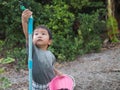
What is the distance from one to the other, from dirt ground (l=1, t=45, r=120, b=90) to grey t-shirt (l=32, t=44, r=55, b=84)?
233 centimetres

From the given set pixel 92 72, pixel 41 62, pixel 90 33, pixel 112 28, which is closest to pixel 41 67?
pixel 41 62

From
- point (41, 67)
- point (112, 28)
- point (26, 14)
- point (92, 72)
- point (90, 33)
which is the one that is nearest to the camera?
point (26, 14)

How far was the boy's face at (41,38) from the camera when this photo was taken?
353 cm

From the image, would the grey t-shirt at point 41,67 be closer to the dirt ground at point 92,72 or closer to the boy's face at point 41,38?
the boy's face at point 41,38

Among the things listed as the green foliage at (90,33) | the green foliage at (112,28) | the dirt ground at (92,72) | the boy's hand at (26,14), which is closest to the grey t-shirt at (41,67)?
the boy's hand at (26,14)

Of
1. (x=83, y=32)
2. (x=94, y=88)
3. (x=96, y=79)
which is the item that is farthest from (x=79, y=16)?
(x=94, y=88)

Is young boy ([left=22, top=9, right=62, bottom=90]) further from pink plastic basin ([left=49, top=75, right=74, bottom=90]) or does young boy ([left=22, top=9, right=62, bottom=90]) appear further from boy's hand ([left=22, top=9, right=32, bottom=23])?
boy's hand ([left=22, top=9, right=32, bottom=23])

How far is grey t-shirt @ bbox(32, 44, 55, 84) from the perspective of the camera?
11.6 ft

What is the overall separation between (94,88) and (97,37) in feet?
13.4

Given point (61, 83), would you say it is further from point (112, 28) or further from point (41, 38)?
point (112, 28)

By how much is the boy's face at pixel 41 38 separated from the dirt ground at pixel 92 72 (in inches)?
94.9

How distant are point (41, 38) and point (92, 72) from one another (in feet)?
12.1

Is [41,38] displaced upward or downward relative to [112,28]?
upward

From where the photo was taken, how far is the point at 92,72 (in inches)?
279
